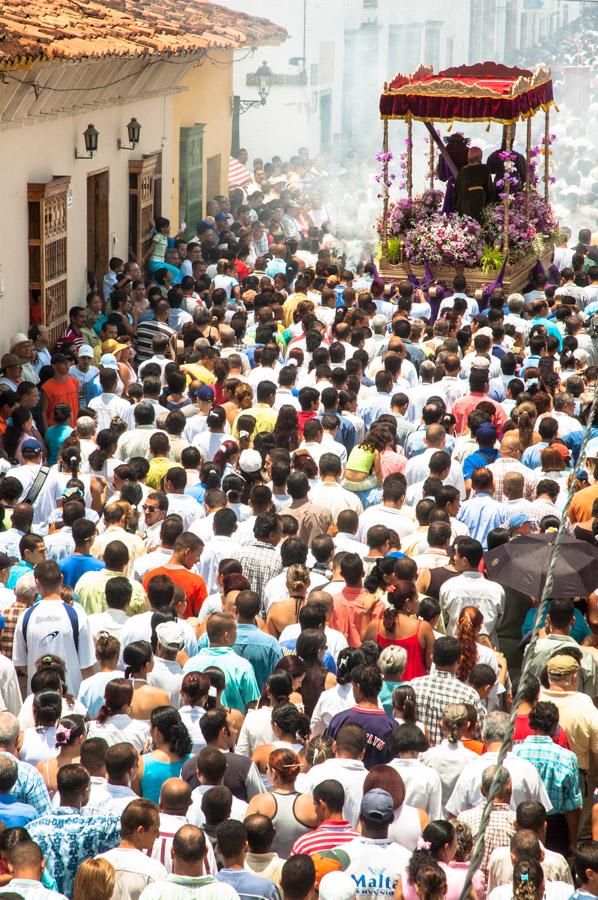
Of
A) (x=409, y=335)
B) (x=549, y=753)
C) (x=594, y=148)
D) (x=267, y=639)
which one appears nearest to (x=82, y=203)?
(x=409, y=335)

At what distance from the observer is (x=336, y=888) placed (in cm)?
543

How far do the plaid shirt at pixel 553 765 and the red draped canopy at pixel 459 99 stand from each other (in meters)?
11.8

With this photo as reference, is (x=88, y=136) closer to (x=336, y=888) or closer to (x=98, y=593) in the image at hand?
(x=98, y=593)

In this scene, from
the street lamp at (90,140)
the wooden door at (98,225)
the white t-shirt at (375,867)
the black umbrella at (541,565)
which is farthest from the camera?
the wooden door at (98,225)

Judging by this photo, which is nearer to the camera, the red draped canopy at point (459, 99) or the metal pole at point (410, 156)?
the red draped canopy at point (459, 99)

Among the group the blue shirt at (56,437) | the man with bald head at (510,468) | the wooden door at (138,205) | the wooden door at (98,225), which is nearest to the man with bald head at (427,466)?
the man with bald head at (510,468)

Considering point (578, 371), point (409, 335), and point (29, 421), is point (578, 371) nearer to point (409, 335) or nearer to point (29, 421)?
point (409, 335)

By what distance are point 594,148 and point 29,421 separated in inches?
1085

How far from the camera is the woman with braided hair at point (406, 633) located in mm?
7785

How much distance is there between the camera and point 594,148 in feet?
118

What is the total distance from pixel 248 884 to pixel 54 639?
2.45 m

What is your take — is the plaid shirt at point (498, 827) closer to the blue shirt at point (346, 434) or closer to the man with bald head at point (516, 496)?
the man with bald head at point (516, 496)

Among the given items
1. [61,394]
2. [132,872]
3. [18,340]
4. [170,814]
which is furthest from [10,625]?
[18,340]

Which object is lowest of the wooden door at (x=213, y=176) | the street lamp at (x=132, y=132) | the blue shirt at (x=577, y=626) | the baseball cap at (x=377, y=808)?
the blue shirt at (x=577, y=626)
